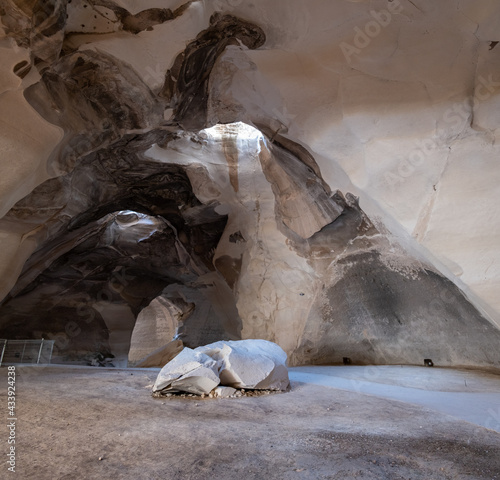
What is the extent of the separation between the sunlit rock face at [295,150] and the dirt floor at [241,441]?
8.55 feet

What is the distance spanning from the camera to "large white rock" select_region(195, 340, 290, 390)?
3830mm

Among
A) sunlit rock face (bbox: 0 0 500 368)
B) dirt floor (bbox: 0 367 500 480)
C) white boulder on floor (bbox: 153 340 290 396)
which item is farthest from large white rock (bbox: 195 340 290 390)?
sunlit rock face (bbox: 0 0 500 368)

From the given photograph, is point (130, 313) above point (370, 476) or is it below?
below

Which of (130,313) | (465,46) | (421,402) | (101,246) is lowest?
(130,313)

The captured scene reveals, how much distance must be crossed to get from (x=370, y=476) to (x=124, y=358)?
13.3 metres

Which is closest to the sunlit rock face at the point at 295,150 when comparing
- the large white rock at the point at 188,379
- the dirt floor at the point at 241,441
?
the dirt floor at the point at 241,441

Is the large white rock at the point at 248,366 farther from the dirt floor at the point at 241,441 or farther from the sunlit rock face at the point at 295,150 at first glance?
the sunlit rock face at the point at 295,150

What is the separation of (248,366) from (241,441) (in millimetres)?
1965

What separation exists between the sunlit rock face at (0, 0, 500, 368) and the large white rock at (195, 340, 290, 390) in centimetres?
234

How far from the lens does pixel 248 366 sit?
3961mm

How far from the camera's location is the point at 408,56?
4.09 meters

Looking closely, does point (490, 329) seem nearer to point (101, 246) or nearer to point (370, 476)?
point (370, 476)

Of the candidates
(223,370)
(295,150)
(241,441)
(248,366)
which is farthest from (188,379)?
(295,150)

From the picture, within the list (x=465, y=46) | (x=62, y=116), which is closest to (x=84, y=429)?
(x=62, y=116)
